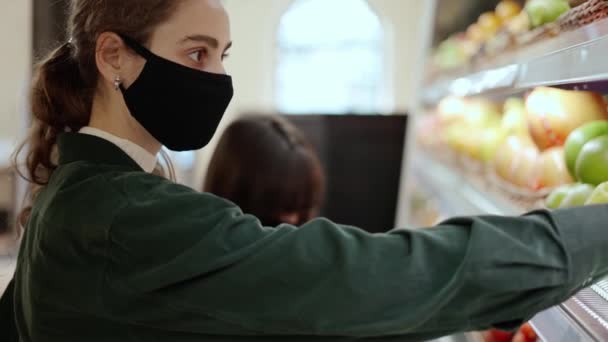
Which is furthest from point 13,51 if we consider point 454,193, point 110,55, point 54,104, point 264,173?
point 110,55

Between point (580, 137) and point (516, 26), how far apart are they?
44cm

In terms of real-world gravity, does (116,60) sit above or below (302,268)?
above

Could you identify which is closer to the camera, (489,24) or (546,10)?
(546,10)

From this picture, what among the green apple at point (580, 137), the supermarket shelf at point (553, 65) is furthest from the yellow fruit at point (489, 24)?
the green apple at point (580, 137)

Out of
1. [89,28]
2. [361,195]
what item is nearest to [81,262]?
[89,28]

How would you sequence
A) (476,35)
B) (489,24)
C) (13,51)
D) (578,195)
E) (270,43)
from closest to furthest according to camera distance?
1. (578,195)
2. (489,24)
3. (476,35)
4. (13,51)
5. (270,43)

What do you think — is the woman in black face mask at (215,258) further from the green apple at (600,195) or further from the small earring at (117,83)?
the green apple at (600,195)

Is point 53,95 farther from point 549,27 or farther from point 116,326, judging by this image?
point 549,27


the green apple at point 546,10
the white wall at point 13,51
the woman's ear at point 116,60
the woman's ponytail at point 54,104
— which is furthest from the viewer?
the white wall at point 13,51

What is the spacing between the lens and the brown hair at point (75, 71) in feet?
3.13

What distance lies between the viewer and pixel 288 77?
8.23 meters

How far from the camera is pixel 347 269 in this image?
29.3 inches

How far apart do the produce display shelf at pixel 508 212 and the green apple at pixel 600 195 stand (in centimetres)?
12

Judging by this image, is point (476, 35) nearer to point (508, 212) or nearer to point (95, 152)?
point (508, 212)
